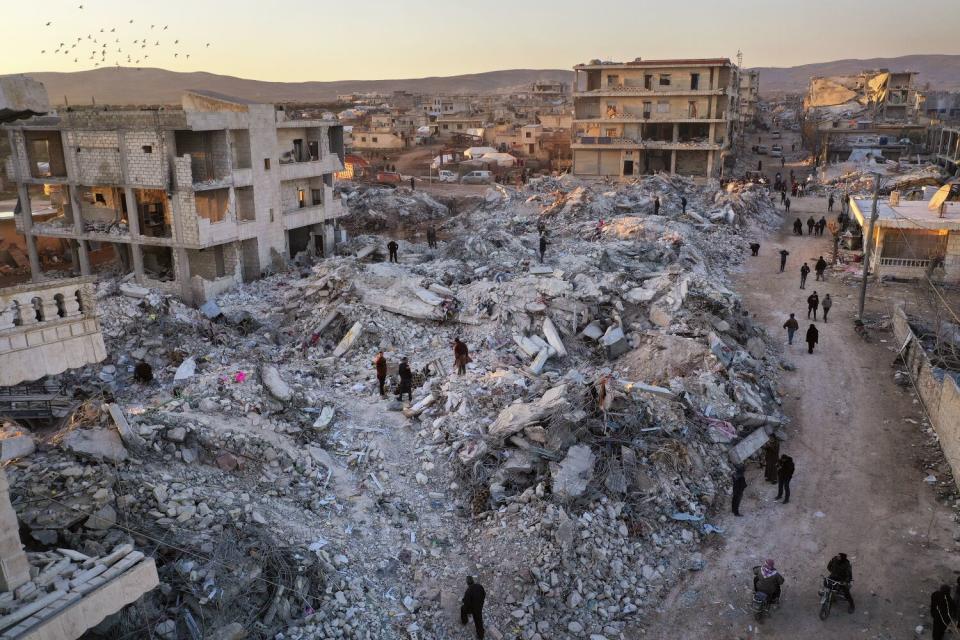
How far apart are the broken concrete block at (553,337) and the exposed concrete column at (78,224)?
19.1 m

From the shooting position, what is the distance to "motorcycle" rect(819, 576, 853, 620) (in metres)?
10.4

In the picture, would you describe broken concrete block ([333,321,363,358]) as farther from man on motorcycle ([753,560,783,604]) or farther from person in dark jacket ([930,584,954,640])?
person in dark jacket ([930,584,954,640])

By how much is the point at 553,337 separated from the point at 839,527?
865 centimetres

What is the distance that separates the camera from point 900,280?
88.0 feet

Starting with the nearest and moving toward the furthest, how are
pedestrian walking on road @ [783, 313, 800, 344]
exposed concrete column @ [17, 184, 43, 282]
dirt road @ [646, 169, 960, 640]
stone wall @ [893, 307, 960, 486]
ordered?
dirt road @ [646, 169, 960, 640] < stone wall @ [893, 307, 960, 486] < pedestrian walking on road @ [783, 313, 800, 344] < exposed concrete column @ [17, 184, 43, 282]

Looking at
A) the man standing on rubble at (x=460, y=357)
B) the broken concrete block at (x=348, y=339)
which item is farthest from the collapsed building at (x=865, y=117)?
the man standing on rubble at (x=460, y=357)

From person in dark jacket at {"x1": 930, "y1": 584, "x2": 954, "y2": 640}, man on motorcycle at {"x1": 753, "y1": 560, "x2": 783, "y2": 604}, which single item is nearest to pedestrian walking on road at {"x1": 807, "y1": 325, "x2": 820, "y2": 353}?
person in dark jacket at {"x1": 930, "y1": 584, "x2": 954, "y2": 640}

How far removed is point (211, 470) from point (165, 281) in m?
17.7

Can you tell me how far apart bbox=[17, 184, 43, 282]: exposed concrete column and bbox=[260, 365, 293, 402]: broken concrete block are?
1794cm

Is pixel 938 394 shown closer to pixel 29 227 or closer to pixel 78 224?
pixel 78 224

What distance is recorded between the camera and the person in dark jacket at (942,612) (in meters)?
9.80

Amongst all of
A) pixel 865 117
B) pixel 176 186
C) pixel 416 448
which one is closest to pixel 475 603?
pixel 416 448

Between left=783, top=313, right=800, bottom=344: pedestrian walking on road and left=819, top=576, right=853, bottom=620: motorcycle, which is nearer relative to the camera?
left=819, top=576, right=853, bottom=620: motorcycle

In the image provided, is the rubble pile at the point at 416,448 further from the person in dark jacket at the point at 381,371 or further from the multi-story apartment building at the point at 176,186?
the multi-story apartment building at the point at 176,186
